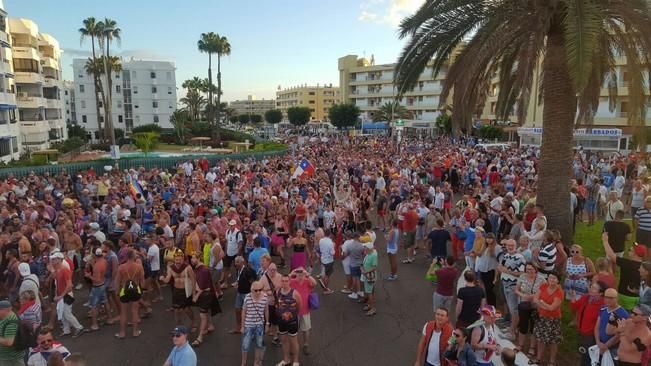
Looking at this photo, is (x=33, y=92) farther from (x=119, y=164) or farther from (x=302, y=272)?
(x=302, y=272)

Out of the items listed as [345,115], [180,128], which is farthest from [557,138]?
[345,115]

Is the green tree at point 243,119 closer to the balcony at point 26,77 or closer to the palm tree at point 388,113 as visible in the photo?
the palm tree at point 388,113

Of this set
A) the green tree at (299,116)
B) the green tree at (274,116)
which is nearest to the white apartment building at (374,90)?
the green tree at (299,116)

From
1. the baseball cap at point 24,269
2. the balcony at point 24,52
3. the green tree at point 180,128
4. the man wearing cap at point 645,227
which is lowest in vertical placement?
the baseball cap at point 24,269

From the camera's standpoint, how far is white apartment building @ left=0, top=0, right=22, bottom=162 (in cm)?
3491

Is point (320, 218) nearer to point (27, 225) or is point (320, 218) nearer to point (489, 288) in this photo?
point (489, 288)

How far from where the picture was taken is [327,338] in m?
7.43

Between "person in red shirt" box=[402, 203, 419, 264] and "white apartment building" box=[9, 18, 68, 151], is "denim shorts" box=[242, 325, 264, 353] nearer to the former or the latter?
"person in red shirt" box=[402, 203, 419, 264]

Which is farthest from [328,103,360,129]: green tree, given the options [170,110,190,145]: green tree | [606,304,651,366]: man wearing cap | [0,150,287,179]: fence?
[606,304,651,366]: man wearing cap

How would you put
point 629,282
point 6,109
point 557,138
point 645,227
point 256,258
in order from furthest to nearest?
point 6,109 < point 557,138 < point 645,227 < point 256,258 < point 629,282

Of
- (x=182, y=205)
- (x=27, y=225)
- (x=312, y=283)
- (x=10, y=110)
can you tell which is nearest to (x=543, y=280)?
(x=312, y=283)

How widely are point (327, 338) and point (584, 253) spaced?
22.0ft

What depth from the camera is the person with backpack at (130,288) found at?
24.7 ft

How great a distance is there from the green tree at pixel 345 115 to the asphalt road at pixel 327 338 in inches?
2771
